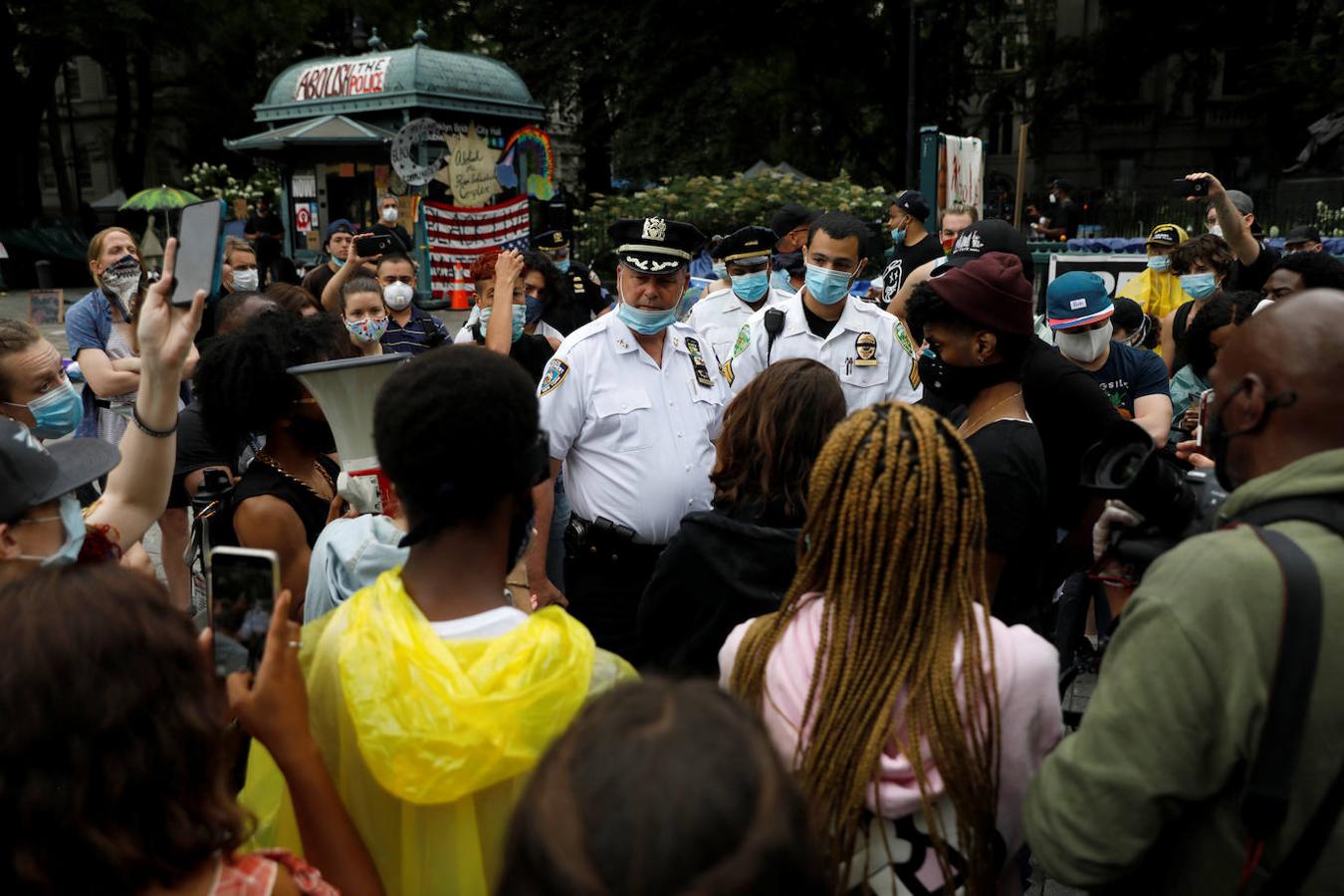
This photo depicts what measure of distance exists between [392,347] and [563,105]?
2179cm

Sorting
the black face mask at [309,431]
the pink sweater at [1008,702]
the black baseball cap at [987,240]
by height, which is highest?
the black baseball cap at [987,240]

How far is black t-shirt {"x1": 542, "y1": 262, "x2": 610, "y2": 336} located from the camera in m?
6.85

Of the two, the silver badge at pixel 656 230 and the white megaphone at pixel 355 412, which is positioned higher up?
the silver badge at pixel 656 230

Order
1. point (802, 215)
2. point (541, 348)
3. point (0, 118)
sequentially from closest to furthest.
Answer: point (541, 348), point (802, 215), point (0, 118)

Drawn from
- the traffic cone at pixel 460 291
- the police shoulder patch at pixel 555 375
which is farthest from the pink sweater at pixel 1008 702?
the traffic cone at pixel 460 291

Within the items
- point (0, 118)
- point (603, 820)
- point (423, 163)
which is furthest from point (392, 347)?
point (0, 118)

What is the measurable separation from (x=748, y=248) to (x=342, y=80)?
12.2 meters

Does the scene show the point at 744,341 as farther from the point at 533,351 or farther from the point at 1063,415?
the point at 1063,415

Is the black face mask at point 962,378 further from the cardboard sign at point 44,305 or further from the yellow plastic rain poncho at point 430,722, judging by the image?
the cardboard sign at point 44,305

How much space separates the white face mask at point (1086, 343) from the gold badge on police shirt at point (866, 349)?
2.79 ft

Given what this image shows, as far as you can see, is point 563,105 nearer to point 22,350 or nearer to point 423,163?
point 423,163

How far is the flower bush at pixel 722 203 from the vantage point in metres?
14.1

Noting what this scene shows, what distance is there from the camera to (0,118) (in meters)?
29.0

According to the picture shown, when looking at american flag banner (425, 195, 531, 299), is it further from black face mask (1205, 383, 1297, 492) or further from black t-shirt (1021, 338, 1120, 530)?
black face mask (1205, 383, 1297, 492)
